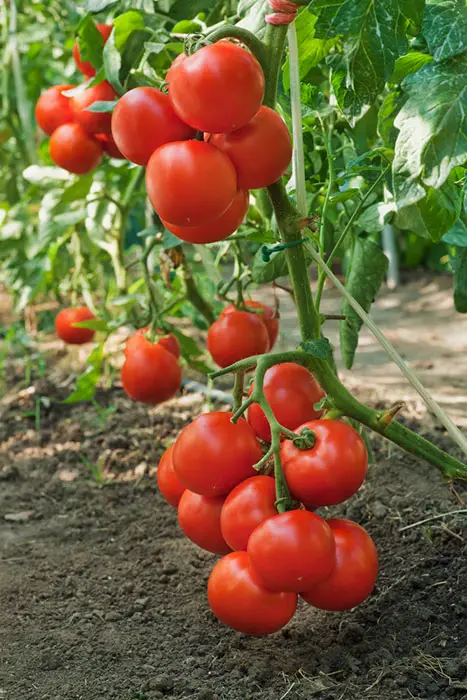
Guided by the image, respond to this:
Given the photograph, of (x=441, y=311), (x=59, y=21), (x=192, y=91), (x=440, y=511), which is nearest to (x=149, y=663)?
(x=440, y=511)

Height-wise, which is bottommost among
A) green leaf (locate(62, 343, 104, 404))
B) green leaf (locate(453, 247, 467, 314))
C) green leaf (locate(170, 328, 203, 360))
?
green leaf (locate(62, 343, 104, 404))

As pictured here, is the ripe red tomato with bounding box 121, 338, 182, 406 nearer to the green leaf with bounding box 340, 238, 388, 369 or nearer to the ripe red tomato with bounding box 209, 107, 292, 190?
the green leaf with bounding box 340, 238, 388, 369

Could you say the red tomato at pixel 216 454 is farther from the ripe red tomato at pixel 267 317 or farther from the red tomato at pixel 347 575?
the ripe red tomato at pixel 267 317

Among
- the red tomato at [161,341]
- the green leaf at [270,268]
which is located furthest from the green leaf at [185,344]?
the green leaf at [270,268]

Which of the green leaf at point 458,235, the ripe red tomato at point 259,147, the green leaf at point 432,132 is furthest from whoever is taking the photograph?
the green leaf at point 458,235

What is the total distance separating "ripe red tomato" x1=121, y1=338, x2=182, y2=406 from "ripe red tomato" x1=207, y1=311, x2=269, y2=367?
208 mm

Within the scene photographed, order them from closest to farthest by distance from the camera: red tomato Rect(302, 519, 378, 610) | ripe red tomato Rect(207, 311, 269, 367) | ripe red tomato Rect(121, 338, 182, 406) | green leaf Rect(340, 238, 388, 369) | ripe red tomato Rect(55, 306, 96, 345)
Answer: red tomato Rect(302, 519, 378, 610) < green leaf Rect(340, 238, 388, 369) < ripe red tomato Rect(207, 311, 269, 367) < ripe red tomato Rect(121, 338, 182, 406) < ripe red tomato Rect(55, 306, 96, 345)

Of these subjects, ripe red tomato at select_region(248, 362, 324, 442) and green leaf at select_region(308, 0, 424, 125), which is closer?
green leaf at select_region(308, 0, 424, 125)

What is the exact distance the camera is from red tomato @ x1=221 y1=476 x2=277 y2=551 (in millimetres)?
1137

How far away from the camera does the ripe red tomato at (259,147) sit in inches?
41.5

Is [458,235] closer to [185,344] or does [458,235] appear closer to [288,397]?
[288,397]

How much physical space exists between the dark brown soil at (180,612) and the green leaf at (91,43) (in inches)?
38.2

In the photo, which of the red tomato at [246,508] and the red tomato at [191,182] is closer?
the red tomato at [191,182]

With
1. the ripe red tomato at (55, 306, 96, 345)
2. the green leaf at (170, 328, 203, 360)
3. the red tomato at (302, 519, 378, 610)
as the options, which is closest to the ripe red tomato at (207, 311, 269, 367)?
the green leaf at (170, 328, 203, 360)
